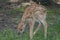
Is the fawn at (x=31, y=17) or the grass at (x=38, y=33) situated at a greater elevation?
the fawn at (x=31, y=17)

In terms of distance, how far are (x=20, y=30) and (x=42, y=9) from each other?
1243 mm

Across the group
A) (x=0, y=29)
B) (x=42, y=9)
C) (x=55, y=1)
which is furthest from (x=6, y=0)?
(x=42, y=9)

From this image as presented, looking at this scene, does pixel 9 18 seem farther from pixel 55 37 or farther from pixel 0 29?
pixel 55 37

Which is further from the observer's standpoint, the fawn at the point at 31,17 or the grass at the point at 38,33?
the grass at the point at 38,33

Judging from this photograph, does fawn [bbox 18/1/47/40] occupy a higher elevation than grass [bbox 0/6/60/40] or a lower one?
higher

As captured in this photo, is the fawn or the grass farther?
the grass

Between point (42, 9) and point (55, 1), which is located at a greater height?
point (42, 9)

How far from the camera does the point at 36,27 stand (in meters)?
10.9

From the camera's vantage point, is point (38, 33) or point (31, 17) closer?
point (31, 17)

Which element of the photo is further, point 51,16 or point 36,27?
point 51,16

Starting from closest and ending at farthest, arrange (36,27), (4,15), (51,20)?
(36,27)
(51,20)
(4,15)

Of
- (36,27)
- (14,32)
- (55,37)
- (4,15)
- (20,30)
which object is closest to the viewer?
(20,30)

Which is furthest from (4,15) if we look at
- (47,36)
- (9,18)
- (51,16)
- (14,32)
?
(47,36)

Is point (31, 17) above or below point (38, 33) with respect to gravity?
above
